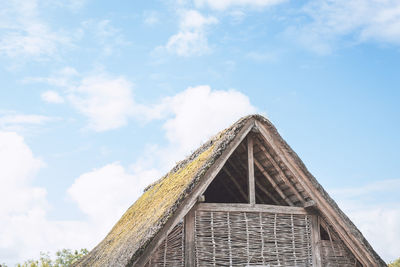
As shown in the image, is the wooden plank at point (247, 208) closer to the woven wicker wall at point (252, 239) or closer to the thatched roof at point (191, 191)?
the woven wicker wall at point (252, 239)

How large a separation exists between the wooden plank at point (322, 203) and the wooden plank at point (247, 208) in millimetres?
467

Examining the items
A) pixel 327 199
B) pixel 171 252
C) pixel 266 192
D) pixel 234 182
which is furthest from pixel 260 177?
pixel 171 252

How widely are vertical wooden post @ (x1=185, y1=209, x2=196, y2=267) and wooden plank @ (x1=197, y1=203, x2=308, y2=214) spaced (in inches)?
8.4

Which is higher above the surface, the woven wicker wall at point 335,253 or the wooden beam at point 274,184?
the wooden beam at point 274,184

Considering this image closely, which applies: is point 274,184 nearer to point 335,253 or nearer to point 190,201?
point 335,253

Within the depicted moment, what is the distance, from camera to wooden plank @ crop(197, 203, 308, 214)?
9.00 metres

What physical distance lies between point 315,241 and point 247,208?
1.67 meters

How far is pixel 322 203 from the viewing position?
377 inches

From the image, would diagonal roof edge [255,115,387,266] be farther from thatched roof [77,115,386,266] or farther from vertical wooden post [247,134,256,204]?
vertical wooden post [247,134,256,204]

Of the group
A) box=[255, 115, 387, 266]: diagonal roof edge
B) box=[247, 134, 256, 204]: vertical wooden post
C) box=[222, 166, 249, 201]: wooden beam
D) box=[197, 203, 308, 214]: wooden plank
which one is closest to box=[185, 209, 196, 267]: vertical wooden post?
box=[197, 203, 308, 214]: wooden plank

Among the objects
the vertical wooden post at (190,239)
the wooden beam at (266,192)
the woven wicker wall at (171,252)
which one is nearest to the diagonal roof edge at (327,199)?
the wooden beam at (266,192)

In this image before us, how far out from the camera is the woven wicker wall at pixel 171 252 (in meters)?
8.43

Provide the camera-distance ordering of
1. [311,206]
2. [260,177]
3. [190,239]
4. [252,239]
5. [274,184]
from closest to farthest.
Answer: [190,239] < [252,239] < [311,206] < [274,184] < [260,177]

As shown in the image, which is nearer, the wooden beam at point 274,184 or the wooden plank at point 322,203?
the wooden plank at point 322,203
